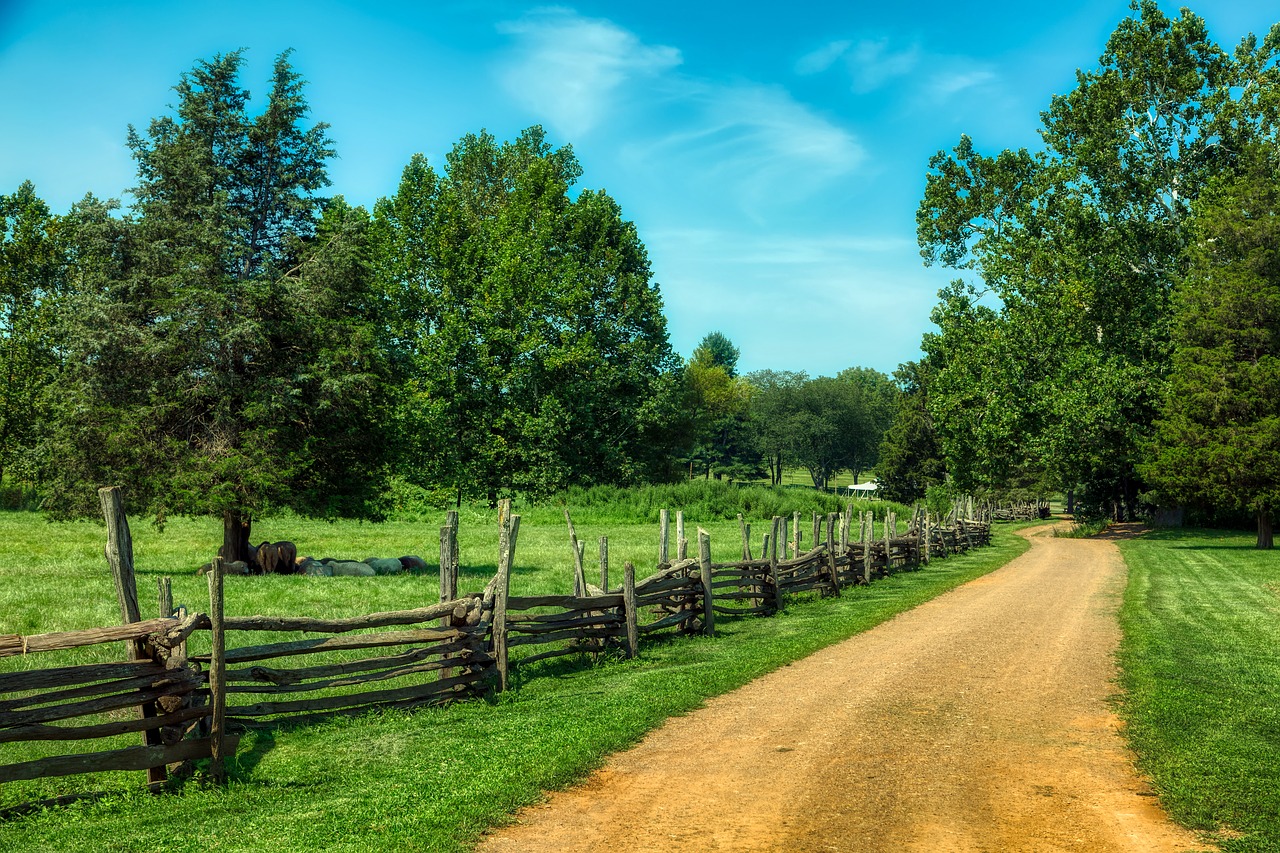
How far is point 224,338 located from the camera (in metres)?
23.1

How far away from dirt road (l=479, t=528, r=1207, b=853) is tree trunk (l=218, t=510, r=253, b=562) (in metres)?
17.4

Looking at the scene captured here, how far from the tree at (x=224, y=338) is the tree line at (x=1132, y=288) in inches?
1231

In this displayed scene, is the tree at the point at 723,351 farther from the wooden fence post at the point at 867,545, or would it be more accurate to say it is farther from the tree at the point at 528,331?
the wooden fence post at the point at 867,545

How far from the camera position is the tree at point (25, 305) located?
147ft

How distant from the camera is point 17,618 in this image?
15070 millimetres

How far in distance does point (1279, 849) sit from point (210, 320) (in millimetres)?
23699

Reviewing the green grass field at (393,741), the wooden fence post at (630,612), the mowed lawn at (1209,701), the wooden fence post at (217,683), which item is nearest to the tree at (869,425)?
the mowed lawn at (1209,701)

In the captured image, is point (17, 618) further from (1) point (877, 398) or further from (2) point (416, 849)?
(1) point (877, 398)

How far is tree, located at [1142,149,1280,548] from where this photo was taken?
3491cm

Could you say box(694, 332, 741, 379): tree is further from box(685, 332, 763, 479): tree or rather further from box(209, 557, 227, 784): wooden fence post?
box(209, 557, 227, 784): wooden fence post

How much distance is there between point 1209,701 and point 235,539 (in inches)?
888

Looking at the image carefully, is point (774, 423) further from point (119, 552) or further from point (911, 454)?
point (119, 552)

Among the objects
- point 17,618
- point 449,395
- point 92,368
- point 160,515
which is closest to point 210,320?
point 92,368

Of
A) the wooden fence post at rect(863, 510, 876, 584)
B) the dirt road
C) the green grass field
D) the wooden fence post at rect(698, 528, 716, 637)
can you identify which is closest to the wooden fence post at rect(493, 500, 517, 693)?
the green grass field
